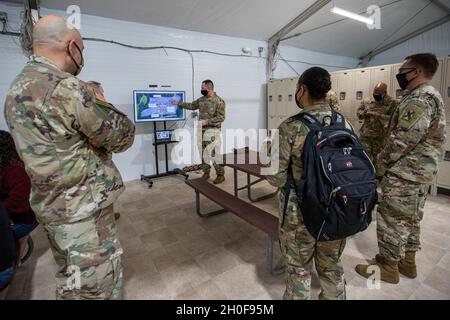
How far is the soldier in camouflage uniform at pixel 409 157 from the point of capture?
1.67 meters

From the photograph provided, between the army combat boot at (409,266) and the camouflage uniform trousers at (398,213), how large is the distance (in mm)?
70

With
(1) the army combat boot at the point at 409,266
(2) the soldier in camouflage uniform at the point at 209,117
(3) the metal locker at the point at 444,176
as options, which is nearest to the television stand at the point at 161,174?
(2) the soldier in camouflage uniform at the point at 209,117

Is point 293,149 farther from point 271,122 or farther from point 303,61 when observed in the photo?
point 303,61

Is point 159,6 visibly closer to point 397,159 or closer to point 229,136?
point 229,136

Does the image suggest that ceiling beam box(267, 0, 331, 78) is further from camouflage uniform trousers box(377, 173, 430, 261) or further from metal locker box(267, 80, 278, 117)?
camouflage uniform trousers box(377, 173, 430, 261)

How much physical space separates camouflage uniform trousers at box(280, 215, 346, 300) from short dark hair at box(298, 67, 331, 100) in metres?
0.68

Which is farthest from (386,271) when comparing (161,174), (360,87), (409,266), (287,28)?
(287,28)

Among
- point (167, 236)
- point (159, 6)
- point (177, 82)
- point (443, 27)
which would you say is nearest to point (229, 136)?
point (177, 82)

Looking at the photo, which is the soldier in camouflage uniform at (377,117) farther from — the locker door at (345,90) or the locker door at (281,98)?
the locker door at (281,98)

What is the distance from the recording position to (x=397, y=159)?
5.74 ft

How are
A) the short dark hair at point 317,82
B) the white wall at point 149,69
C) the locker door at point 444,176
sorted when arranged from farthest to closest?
the white wall at point 149,69 < the locker door at point 444,176 < the short dark hair at point 317,82

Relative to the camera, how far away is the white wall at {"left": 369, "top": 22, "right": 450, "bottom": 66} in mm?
6535

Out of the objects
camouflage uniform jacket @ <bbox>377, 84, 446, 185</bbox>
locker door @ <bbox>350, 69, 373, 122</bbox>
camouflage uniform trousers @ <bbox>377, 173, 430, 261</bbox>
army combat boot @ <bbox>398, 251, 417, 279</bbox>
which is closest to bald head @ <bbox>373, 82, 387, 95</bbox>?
locker door @ <bbox>350, 69, 373, 122</bbox>
